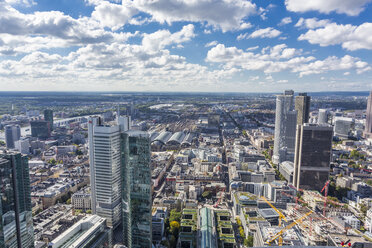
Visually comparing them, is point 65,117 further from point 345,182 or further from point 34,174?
point 345,182

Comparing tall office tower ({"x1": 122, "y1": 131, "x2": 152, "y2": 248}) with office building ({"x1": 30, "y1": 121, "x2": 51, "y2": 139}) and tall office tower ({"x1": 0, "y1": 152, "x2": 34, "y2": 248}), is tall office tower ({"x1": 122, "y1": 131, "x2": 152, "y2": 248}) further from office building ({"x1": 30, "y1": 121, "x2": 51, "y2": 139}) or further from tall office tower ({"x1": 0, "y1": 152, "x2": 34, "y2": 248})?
office building ({"x1": 30, "y1": 121, "x2": 51, "y2": 139})

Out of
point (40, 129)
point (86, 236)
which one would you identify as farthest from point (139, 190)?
point (40, 129)

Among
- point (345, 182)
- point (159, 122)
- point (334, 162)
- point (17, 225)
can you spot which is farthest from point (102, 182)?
point (159, 122)

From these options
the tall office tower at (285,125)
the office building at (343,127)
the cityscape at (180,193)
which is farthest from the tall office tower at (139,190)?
the office building at (343,127)

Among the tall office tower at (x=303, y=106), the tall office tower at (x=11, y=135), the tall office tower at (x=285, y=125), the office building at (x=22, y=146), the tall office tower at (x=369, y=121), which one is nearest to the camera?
the tall office tower at (x=285, y=125)

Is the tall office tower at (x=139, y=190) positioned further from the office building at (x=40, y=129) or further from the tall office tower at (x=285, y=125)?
the office building at (x=40, y=129)

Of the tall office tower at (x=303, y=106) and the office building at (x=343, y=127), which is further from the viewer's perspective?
the office building at (x=343, y=127)
